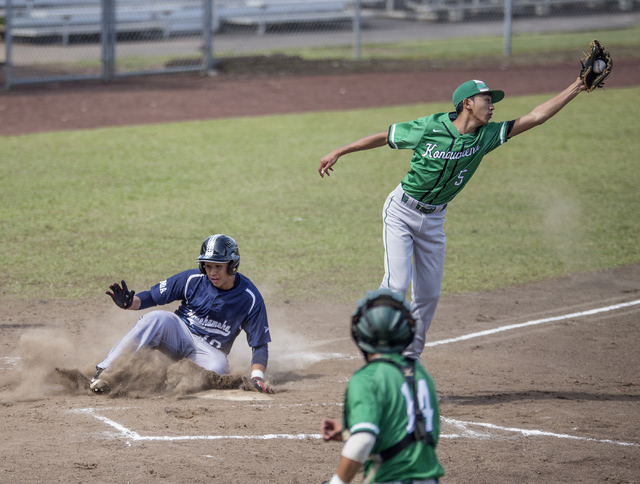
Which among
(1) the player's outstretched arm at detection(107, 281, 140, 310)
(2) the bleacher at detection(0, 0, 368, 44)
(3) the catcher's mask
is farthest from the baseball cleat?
(2) the bleacher at detection(0, 0, 368, 44)

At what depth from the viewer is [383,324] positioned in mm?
2971

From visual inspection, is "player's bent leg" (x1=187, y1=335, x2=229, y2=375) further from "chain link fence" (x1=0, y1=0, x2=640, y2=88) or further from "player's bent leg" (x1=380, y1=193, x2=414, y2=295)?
"chain link fence" (x1=0, y1=0, x2=640, y2=88)

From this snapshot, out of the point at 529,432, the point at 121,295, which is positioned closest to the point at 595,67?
the point at 529,432

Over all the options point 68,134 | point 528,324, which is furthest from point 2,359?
point 68,134

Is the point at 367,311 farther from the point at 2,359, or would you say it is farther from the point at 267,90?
the point at 267,90

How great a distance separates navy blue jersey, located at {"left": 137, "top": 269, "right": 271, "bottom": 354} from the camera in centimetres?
590

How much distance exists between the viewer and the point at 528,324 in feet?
25.0

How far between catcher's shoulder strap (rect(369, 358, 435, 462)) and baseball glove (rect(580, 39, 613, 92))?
3.61 metres

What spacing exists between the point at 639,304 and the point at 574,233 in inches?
110

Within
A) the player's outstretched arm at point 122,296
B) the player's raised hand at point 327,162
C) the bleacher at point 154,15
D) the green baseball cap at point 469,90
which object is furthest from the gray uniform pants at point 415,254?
the bleacher at point 154,15

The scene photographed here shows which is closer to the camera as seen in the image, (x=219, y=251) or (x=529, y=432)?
(x=529, y=432)

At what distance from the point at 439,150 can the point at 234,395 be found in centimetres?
237

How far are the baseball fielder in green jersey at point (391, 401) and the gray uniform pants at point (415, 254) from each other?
2559mm

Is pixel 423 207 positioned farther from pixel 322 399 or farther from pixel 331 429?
pixel 331 429
